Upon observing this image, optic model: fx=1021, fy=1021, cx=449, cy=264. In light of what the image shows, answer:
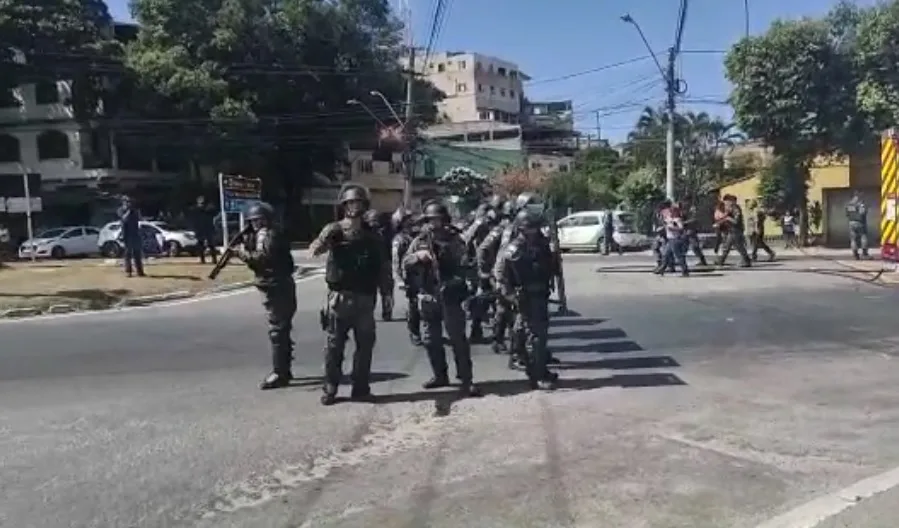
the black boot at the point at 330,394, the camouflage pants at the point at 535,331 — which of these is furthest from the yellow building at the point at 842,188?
the black boot at the point at 330,394

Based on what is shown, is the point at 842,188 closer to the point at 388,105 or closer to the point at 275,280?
the point at 388,105

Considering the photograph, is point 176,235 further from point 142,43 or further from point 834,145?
point 834,145

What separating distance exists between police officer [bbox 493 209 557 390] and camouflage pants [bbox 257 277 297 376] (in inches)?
73.7

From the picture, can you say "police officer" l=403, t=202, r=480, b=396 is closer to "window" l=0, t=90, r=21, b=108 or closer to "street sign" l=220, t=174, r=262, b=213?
"street sign" l=220, t=174, r=262, b=213

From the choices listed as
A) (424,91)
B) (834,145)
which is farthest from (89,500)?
(424,91)

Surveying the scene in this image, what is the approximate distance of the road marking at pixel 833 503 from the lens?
502 cm

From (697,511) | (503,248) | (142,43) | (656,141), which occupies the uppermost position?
(142,43)

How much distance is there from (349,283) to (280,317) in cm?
116

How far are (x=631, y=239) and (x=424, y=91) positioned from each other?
73.9 feet

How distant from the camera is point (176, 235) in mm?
37344

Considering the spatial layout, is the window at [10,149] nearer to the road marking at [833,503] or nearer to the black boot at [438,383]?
the black boot at [438,383]

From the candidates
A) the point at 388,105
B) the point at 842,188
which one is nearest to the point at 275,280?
the point at 842,188

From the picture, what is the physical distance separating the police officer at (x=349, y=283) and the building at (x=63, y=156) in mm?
42781

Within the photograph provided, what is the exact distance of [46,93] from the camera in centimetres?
4916
